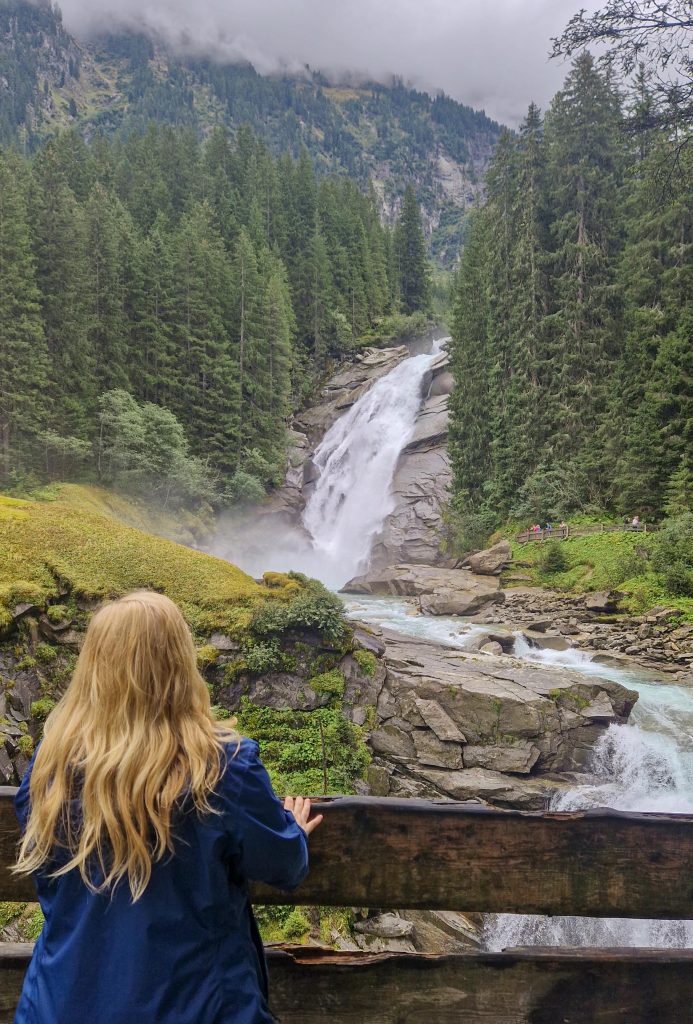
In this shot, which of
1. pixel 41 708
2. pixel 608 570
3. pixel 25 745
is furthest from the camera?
pixel 608 570

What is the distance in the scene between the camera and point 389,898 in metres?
2.19

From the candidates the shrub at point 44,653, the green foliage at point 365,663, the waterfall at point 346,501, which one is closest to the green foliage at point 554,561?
the waterfall at point 346,501

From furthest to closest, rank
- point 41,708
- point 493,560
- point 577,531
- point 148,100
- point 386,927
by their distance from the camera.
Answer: point 148,100 → point 493,560 → point 577,531 → point 41,708 → point 386,927

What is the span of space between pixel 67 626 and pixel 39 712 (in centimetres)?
141

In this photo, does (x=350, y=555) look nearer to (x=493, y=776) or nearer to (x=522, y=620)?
(x=522, y=620)

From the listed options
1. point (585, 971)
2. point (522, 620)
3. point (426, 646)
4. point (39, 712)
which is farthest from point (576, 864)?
point (522, 620)

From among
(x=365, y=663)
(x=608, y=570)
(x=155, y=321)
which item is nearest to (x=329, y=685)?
(x=365, y=663)

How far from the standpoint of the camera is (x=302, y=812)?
2.02 metres

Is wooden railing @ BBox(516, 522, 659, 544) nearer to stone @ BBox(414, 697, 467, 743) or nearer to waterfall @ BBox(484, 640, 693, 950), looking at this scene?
waterfall @ BBox(484, 640, 693, 950)

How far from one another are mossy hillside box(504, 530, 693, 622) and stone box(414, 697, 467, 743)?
1011 cm

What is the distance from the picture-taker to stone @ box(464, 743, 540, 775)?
1085cm

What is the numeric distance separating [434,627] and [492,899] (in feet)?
58.2

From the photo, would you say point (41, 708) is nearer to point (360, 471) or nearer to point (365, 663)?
point (365, 663)

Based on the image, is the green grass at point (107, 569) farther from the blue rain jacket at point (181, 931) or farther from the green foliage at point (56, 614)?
the blue rain jacket at point (181, 931)
